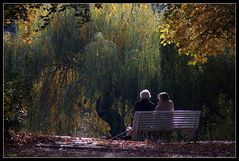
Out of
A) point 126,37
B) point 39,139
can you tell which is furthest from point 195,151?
point 126,37

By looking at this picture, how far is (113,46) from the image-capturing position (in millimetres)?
15859

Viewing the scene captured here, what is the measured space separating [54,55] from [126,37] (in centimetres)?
228

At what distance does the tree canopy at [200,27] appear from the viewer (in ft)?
30.0

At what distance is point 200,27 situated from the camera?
9.65m

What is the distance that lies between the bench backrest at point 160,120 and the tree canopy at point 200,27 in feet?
4.25

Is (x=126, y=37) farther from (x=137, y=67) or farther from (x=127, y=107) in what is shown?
(x=127, y=107)

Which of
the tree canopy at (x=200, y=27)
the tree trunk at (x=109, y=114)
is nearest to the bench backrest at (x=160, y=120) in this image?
the tree canopy at (x=200, y=27)

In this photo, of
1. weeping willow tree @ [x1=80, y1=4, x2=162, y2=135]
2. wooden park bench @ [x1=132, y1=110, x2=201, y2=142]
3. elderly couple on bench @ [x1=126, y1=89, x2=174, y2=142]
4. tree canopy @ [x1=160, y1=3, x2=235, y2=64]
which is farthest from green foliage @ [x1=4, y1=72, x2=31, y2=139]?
weeping willow tree @ [x1=80, y1=4, x2=162, y2=135]

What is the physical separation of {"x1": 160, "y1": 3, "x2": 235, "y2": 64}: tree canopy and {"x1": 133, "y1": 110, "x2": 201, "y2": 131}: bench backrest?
1.30 meters

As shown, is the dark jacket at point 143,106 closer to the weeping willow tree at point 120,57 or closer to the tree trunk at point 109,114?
the weeping willow tree at point 120,57

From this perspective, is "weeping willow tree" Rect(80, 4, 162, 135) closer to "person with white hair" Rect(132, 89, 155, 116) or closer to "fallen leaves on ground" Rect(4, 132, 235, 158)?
"person with white hair" Rect(132, 89, 155, 116)

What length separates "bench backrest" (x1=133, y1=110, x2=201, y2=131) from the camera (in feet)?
32.6

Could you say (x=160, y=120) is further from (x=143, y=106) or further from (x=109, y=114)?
(x=109, y=114)

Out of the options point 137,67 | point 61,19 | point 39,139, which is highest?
point 61,19
